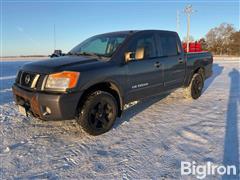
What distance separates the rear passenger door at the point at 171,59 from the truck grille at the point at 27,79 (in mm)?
2673

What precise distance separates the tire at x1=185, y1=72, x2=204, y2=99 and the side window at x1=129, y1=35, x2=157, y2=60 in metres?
2.01

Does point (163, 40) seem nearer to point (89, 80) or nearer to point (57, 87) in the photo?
point (89, 80)

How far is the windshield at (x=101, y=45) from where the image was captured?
14.1 feet

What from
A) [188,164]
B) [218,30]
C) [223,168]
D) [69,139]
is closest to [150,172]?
[188,164]

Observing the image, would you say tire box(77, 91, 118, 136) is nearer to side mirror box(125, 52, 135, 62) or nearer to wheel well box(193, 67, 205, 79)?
side mirror box(125, 52, 135, 62)

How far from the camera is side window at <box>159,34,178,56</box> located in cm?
506

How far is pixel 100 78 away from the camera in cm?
370

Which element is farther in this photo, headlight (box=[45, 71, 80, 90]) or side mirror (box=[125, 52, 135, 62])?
side mirror (box=[125, 52, 135, 62])

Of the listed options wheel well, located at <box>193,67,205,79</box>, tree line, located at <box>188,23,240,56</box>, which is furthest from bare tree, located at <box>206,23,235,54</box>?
wheel well, located at <box>193,67,205,79</box>

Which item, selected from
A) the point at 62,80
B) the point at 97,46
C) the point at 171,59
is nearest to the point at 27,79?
the point at 62,80

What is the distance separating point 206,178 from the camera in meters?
2.56

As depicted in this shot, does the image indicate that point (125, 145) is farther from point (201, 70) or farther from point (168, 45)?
point (201, 70)

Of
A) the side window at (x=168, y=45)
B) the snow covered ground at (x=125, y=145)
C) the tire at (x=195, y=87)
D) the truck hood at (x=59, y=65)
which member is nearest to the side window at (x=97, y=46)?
the truck hood at (x=59, y=65)
